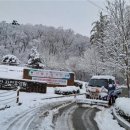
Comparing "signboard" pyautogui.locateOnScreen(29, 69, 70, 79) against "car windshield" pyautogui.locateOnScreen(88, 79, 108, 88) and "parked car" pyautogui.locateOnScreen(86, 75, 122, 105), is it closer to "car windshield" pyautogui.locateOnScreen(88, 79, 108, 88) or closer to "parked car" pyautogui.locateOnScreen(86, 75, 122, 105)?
"parked car" pyautogui.locateOnScreen(86, 75, 122, 105)

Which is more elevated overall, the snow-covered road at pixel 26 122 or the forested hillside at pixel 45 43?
the forested hillside at pixel 45 43

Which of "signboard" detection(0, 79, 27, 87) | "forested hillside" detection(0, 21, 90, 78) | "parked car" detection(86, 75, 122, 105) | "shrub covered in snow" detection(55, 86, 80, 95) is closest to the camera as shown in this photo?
"parked car" detection(86, 75, 122, 105)

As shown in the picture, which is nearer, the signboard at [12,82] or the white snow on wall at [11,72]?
the signboard at [12,82]

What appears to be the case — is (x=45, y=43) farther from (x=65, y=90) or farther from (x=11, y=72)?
(x=65, y=90)

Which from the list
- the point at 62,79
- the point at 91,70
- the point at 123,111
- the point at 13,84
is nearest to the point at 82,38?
the point at 91,70

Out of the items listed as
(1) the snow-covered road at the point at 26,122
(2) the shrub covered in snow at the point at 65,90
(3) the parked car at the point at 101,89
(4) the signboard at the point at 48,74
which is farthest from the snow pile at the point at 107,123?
(4) the signboard at the point at 48,74

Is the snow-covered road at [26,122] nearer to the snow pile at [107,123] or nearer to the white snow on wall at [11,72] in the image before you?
the snow pile at [107,123]

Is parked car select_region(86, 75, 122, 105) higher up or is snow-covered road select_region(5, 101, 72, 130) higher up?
parked car select_region(86, 75, 122, 105)

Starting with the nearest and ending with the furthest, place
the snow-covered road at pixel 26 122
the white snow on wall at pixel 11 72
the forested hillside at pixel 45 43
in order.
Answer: the snow-covered road at pixel 26 122
the white snow on wall at pixel 11 72
the forested hillside at pixel 45 43

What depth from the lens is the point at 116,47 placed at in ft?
89.5

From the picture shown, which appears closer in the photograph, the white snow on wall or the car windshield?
the car windshield

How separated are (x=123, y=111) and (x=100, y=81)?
31.6 feet

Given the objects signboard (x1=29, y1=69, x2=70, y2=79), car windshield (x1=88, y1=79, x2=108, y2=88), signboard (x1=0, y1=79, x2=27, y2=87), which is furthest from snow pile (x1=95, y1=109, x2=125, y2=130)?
signboard (x1=29, y1=69, x2=70, y2=79)

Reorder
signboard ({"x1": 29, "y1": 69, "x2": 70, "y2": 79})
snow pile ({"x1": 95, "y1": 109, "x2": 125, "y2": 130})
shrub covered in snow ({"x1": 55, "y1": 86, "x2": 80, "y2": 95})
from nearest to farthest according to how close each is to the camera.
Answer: snow pile ({"x1": 95, "y1": 109, "x2": 125, "y2": 130})
shrub covered in snow ({"x1": 55, "y1": 86, "x2": 80, "y2": 95})
signboard ({"x1": 29, "y1": 69, "x2": 70, "y2": 79})
